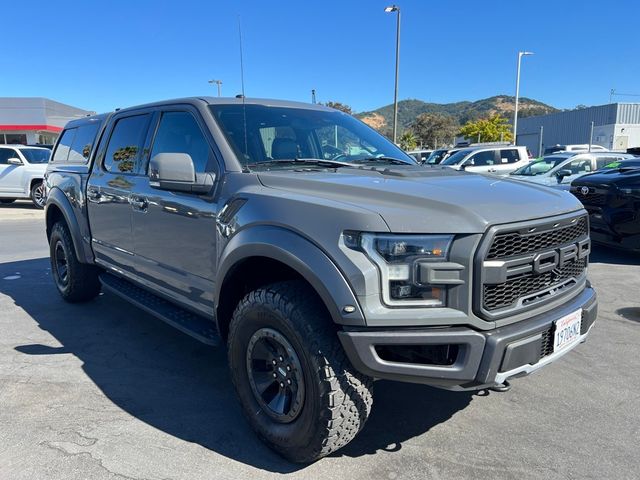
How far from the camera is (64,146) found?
226 inches

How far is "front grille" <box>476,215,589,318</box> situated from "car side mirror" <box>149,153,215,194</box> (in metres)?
1.71

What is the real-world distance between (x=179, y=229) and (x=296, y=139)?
1008 millimetres

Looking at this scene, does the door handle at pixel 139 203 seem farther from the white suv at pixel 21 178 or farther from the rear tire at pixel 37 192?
the rear tire at pixel 37 192

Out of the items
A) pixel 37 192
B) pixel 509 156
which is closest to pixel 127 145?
pixel 37 192

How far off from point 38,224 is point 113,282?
9208mm

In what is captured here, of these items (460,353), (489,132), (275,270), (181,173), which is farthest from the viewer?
(489,132)

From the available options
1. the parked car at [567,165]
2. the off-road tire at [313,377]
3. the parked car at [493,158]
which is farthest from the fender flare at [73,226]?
the parked car at [493,158]

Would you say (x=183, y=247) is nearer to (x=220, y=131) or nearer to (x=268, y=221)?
(x=220, y=131)

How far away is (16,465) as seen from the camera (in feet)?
8.61

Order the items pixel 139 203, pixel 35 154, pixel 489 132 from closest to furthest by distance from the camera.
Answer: pixel 139 203
pixel 35 154
pixel 489 132

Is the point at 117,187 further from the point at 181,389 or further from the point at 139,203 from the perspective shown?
the point at 181,389

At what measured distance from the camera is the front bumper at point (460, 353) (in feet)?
7.09

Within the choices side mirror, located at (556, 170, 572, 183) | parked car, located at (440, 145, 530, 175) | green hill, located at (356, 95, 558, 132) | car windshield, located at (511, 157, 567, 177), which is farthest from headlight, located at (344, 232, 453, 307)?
green hill, located at (356, 95, 558, 132)

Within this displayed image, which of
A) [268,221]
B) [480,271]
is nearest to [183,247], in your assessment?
[268,221]
